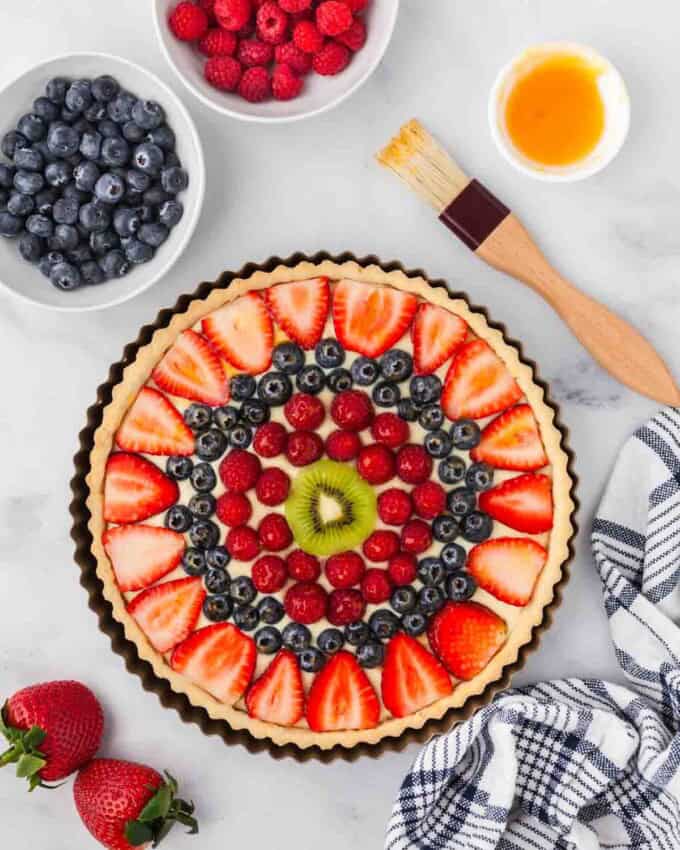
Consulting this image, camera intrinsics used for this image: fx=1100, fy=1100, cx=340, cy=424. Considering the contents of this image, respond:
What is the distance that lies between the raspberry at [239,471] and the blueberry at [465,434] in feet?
1.23

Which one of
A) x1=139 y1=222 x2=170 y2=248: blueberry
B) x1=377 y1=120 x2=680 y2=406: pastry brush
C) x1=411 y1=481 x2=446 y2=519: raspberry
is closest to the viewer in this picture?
x1=411 y1=481 x2=446 y2=519: raspberry

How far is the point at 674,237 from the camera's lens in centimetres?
236

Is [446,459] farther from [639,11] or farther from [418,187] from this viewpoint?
[639,11]

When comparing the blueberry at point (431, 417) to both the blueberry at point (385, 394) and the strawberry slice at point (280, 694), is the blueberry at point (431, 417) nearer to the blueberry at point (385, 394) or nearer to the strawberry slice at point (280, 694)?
the blueberry at point (385, 394)

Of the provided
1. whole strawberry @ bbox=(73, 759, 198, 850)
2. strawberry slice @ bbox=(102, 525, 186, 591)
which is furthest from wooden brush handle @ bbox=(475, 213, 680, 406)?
whole strawberry @ bbox=(73, 759, 198, 850)

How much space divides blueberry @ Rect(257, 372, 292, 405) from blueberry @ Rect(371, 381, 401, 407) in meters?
0.16

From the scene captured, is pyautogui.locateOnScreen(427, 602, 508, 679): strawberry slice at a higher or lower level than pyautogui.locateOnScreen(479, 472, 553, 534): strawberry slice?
lower

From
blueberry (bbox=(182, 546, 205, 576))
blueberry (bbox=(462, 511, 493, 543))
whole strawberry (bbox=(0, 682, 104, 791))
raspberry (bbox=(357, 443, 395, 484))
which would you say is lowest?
whole strawberry (bbox=(0, 682, 104, 791))

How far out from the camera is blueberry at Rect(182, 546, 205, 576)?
209 centimetres

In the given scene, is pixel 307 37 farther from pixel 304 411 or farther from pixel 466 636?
pixel 466 636

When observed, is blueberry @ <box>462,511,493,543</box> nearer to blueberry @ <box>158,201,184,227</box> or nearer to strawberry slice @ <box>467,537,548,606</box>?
strawberry slice @ <box>467,537,548,606</box>

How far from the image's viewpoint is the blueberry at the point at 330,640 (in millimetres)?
2086

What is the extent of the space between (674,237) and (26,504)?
1510 millimetres

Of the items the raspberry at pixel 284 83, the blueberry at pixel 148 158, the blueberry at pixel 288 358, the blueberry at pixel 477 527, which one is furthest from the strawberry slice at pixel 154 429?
the raspberry at pixel 284 83
